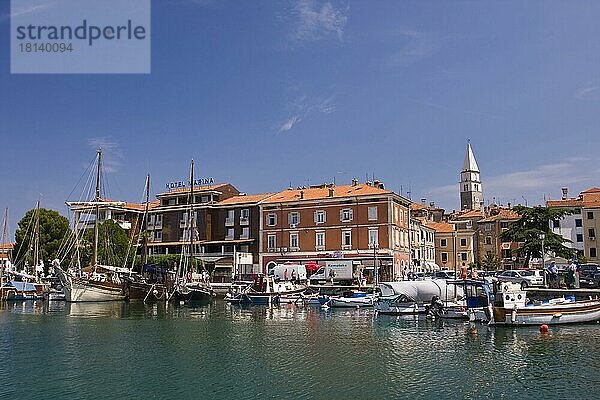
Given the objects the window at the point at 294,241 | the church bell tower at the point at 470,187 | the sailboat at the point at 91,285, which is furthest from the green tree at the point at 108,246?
the church bell tower at the point at 470,187

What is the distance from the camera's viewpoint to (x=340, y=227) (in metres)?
77.1

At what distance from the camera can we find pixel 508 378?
22016mm

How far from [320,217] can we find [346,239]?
15.9 feet

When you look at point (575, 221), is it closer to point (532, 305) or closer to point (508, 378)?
point (532, 305)

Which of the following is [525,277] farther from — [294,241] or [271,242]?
[271,242]

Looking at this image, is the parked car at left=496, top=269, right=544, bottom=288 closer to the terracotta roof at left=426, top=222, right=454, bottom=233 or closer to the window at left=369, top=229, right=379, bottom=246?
the window at left=369, top=229, right=379, bottom=246

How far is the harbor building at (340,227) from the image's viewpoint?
242ft

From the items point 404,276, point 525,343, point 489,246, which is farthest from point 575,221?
point 525,343

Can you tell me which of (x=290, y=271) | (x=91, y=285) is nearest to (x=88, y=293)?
(x=91, y=285)

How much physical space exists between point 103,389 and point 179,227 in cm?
6944

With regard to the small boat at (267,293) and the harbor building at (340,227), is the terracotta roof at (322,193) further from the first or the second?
the small boat at (267,293)

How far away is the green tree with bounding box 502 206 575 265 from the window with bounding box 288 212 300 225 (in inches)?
1074

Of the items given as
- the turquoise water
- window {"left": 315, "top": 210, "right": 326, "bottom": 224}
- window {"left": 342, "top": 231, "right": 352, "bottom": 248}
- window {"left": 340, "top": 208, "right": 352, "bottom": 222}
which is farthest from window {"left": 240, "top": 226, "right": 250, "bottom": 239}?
the turquoise water

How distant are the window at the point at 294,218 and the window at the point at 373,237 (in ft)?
36.1
